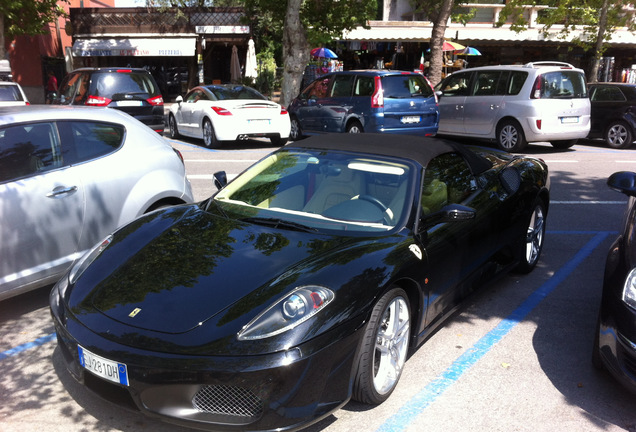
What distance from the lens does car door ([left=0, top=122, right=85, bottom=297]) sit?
4398 mm

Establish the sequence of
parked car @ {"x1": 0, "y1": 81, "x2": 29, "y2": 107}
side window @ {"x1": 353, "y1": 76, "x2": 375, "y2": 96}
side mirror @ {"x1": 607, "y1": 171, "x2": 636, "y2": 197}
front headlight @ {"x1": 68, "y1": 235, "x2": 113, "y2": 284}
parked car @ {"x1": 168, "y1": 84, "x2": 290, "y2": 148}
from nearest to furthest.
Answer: front headlight @ {"x1": 68, "y1": 235, "x2": 113, "y2": 284} < side mirror @ {"x1": 607, "y1": 171, "x2": 636, "y2": 197} < parked car @ {"x1": 0, "y1": 81, "x2": 29, "y2": 107} < side window @ {"x1": 353, "y1": 76, "x2": 375, "y2": 96} < parked car @ {"x1": 168, "y1": 84, "x2": 290, "y2": 148}

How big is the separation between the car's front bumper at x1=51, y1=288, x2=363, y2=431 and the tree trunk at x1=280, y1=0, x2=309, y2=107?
16086mm

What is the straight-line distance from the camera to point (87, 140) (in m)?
5.13

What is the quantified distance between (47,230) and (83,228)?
0.32 meters

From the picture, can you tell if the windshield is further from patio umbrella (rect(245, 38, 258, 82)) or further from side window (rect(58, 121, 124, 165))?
patio umbrella (rect(245, 38, 258, 82))

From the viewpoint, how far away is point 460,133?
14.7m

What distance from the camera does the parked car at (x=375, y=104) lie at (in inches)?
502

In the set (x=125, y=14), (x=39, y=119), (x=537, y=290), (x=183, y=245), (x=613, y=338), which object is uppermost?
(x=125, y=14)

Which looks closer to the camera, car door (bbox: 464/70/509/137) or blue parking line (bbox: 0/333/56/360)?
blue parking line (bbox: 0/333/56/360)

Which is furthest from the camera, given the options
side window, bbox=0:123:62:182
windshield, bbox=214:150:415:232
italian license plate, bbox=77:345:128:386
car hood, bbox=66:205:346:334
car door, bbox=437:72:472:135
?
car door, bbox=437:72:472:135

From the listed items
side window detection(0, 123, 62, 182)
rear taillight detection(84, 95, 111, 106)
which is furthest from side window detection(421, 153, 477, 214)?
rear taillight detection(84, 95, 111, 106)

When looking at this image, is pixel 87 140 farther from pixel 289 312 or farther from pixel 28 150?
pixel 289 312

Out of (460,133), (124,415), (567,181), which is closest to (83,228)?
(124,415)

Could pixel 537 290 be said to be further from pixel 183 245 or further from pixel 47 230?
pixel 47 230
